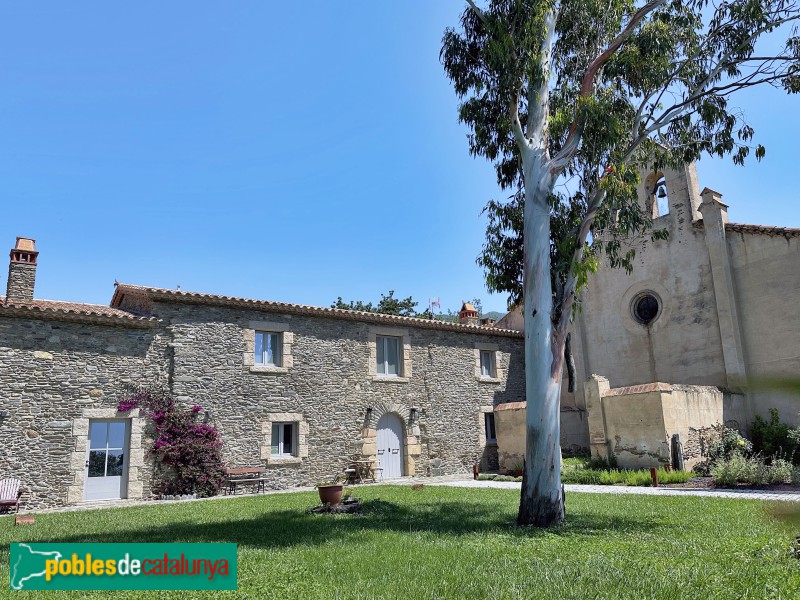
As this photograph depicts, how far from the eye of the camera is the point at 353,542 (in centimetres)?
684

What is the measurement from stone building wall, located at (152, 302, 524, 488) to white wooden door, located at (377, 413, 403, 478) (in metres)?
0.27

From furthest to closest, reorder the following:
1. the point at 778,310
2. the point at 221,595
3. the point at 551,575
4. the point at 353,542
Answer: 1. the point at 778,310
2. the point at 353,542
3. the point at 551,575
4. the point at 221,595

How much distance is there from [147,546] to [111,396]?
1101 centimetres

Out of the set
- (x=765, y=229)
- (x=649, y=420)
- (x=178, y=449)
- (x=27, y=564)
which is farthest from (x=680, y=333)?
(x=27, y=564)

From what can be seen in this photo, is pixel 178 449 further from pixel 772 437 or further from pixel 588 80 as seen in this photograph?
pixel 772 437

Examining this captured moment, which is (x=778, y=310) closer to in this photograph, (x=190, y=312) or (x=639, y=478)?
(x=639, y=478)

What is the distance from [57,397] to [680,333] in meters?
17.9

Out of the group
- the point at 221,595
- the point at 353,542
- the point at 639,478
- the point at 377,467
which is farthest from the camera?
the point at 377,467

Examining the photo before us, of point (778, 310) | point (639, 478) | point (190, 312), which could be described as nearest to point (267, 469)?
point (190, 312)

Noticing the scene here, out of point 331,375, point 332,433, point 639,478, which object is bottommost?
point 639,478

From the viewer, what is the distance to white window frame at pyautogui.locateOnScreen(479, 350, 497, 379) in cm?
2166

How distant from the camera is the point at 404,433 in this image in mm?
19109

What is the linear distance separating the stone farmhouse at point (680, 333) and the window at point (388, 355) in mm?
3955

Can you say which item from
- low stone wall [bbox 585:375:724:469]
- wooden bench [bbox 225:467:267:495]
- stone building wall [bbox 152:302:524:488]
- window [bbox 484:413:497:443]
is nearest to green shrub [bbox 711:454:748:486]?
low stone wall [bbox 585:375:724:469]
